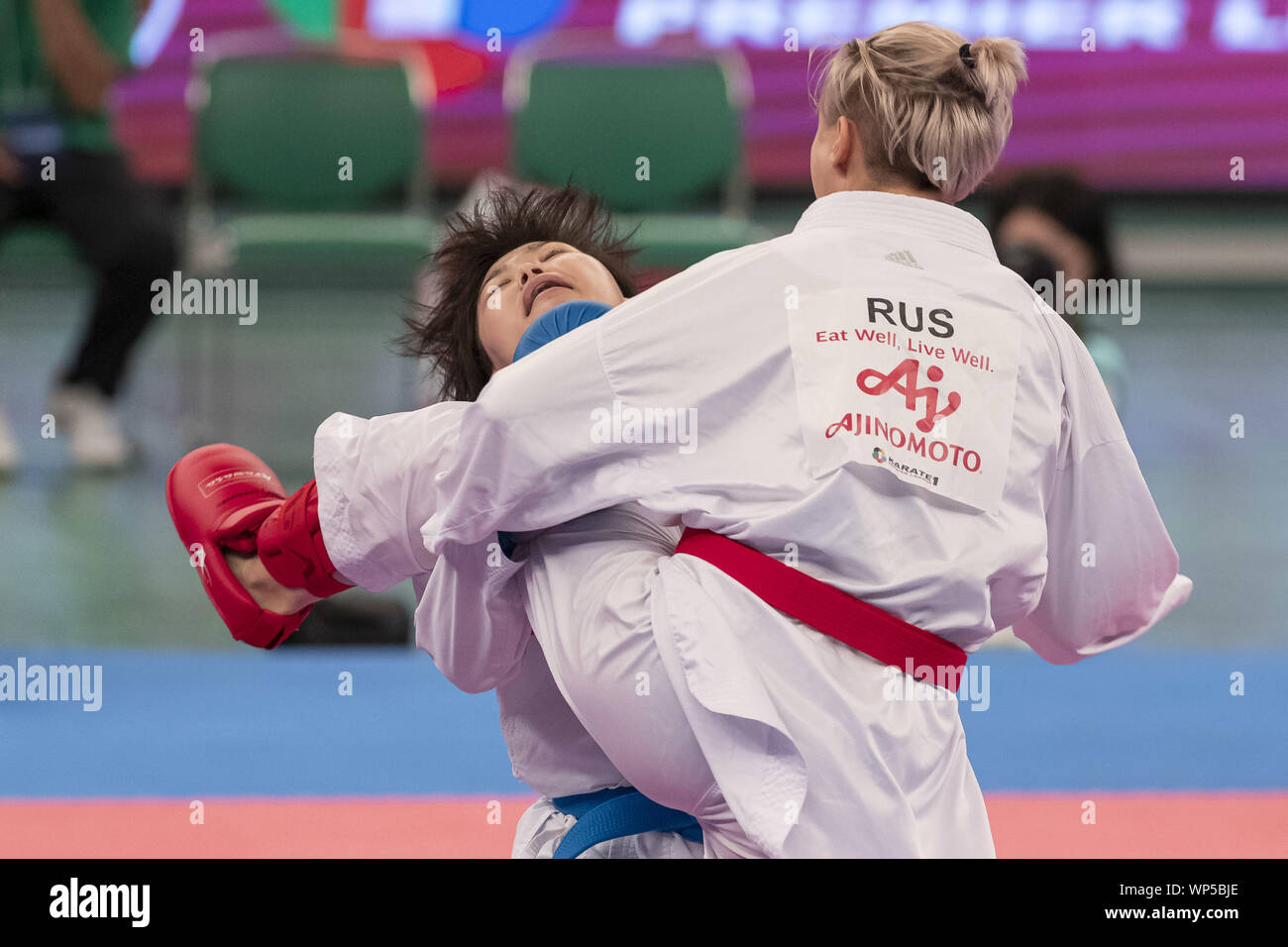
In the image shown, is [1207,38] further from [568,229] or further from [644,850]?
[644,850]

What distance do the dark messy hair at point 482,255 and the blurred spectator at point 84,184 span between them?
11.4 ft

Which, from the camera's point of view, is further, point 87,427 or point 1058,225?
point 87,427

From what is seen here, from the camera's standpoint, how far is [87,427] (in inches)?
209

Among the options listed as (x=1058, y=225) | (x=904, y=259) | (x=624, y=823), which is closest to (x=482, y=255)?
(x=904, y=259)

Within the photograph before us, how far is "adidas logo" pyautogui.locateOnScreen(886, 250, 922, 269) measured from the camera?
1.63m

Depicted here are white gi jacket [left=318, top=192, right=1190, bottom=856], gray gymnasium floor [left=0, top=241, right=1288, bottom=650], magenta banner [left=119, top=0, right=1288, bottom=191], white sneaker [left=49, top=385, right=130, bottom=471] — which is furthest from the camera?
magenta banner [left=119, top=0, right=1288, bottom=191]

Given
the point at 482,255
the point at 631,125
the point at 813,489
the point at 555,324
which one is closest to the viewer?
the point at 813,489

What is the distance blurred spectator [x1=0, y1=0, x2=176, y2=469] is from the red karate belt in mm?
4156

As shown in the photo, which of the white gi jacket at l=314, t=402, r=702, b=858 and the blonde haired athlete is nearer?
the blonde haired athlete

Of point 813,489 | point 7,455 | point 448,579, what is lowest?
point 7,455

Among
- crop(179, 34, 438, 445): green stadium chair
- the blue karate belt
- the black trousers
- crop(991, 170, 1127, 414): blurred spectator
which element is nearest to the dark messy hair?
the blue karate belt

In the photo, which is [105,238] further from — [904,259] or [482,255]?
[904,259]

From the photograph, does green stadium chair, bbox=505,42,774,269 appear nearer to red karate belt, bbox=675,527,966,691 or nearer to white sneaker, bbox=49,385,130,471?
white sneaker, bbox=49,385,130,471

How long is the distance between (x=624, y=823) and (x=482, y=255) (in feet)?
2.66
